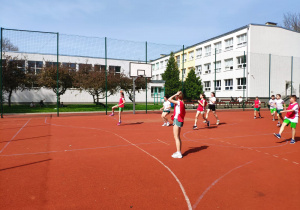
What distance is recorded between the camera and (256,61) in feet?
106

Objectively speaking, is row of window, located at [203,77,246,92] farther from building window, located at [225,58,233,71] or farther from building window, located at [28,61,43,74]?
building window, located at [28,61,43,74]

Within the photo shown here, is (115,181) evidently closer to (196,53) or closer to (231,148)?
(231,148)

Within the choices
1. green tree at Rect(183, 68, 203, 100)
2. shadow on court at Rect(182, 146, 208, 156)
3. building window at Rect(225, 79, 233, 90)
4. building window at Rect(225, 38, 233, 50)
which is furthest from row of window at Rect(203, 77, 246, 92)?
shadow on court at Rect(182, 146, 208, 156)

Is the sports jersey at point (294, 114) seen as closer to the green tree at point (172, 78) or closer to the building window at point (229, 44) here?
the building window at point (229, 44)

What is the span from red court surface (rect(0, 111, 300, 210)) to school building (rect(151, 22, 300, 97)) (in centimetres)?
2451

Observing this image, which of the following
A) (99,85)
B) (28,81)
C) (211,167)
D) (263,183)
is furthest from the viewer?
(28,81)

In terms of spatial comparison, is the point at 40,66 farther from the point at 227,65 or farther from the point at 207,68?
the point at 227,65

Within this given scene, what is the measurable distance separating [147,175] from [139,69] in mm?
15607

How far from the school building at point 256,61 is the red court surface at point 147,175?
2451 cm

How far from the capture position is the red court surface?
3533 millimetres

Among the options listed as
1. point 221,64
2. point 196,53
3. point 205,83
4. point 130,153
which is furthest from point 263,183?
point 196,53

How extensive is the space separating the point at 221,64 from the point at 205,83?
5.30 meters

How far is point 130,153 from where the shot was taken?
21.0 ft

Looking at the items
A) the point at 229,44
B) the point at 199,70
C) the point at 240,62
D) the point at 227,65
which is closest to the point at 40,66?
the point at 199,70
